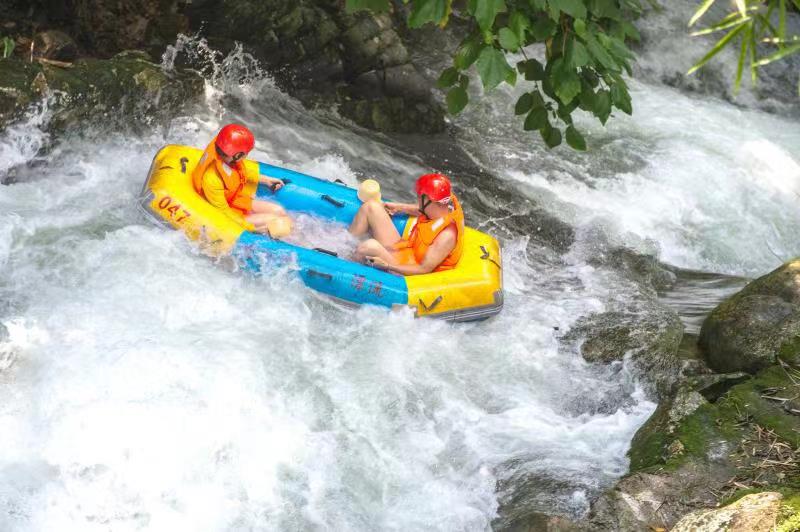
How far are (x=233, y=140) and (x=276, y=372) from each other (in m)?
1.76

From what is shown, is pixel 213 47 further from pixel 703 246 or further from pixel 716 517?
pixel 716 517

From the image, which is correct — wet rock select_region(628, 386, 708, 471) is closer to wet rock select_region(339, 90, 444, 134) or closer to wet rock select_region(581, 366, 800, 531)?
wet rock select_region(581, 366, 800, 531)

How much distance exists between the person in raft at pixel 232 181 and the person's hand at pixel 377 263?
2.21ft

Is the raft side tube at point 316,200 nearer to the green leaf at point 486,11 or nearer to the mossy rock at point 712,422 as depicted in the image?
the mossy rock at point 712,422

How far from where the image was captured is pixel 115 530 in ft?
13.4

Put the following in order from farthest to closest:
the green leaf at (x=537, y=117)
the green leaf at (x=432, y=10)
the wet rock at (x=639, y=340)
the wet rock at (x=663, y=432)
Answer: the wet rock at (x=639, y=340) → the wet rock at (x=663, y=432) → the green leaf at (x=537, y=117) → the green leaf at (x=432, y=10)

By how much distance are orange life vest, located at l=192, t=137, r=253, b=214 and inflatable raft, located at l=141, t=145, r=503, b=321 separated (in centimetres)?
11

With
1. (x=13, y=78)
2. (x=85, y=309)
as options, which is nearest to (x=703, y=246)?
(x=85, y=309)

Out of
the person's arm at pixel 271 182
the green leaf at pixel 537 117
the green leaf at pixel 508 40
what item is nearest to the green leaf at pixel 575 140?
the green leaf at pixel 537 117

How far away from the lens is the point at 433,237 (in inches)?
241

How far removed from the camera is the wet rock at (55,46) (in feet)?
24.5

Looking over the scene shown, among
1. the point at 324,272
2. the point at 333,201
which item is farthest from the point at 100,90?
the point at 324,272

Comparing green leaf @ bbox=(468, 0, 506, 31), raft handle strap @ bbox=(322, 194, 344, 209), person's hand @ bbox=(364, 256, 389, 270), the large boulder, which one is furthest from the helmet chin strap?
green leaf @ bbox=(468, 0, 506, 31)

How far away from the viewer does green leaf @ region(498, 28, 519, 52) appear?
3605 millimetres
